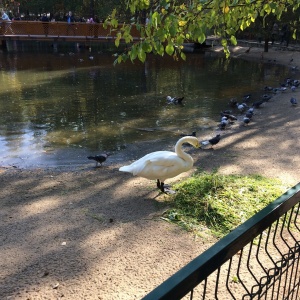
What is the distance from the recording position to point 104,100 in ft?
49.2

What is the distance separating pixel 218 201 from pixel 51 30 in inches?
1080

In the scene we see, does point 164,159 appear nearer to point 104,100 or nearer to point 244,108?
point 244,108

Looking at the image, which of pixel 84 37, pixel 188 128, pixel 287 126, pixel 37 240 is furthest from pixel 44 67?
pixel 37 240

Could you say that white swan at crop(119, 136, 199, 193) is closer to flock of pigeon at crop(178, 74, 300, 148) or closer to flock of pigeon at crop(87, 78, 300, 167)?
flock of pigeon at crop(87, 78, 300, 167)

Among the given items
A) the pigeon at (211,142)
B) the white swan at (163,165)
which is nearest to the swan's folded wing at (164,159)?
the white swan at (163,165)

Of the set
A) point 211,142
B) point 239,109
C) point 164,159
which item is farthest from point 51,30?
point 164,159

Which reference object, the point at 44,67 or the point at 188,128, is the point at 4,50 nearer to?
the point at 44,67

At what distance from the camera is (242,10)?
4.06 m

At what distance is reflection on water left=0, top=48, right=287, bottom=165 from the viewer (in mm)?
10414

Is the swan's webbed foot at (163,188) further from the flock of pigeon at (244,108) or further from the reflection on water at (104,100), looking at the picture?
the reflection on water at (104,100)

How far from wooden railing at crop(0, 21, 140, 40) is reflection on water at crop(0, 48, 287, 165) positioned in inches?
142

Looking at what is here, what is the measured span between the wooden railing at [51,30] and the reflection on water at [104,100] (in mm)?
3609

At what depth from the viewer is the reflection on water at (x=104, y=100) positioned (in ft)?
34.2

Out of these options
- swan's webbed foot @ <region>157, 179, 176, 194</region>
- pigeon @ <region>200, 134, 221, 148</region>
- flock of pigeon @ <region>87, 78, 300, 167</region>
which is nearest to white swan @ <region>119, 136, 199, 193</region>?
swan's webbed foot @ <region>157, 179, 176, 194</region>
